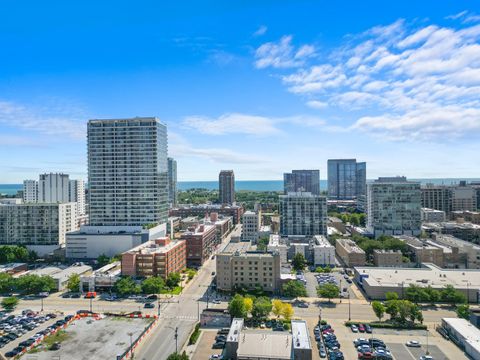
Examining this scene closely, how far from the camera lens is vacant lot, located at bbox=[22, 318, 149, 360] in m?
36.0

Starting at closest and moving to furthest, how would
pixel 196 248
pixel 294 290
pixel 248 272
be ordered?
pixel 294 290 → pixel 248 272 → pixel 196 248

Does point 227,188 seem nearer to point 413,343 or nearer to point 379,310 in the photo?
point 379,310

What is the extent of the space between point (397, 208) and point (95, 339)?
257ft

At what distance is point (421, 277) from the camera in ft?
192

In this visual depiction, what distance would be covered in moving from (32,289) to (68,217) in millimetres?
36280

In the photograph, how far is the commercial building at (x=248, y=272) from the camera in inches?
2229

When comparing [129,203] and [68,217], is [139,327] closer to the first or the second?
[129,203]

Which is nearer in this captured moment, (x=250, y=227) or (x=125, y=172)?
(x=125, y=172)

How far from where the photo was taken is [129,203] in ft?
289

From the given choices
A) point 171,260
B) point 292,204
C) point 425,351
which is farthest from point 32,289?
point 292,204

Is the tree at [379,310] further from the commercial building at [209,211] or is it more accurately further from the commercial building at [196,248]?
the commercial building at [209,211]

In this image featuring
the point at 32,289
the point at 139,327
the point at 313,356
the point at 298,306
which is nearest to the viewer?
the point at 313,356

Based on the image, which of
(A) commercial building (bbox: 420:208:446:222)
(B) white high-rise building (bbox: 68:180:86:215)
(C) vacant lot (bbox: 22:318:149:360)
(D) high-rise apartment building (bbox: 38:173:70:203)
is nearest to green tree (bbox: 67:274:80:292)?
(C) vacant lot (bbox: 22:318:149:360)

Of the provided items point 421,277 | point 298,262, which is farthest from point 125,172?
point 421,277
